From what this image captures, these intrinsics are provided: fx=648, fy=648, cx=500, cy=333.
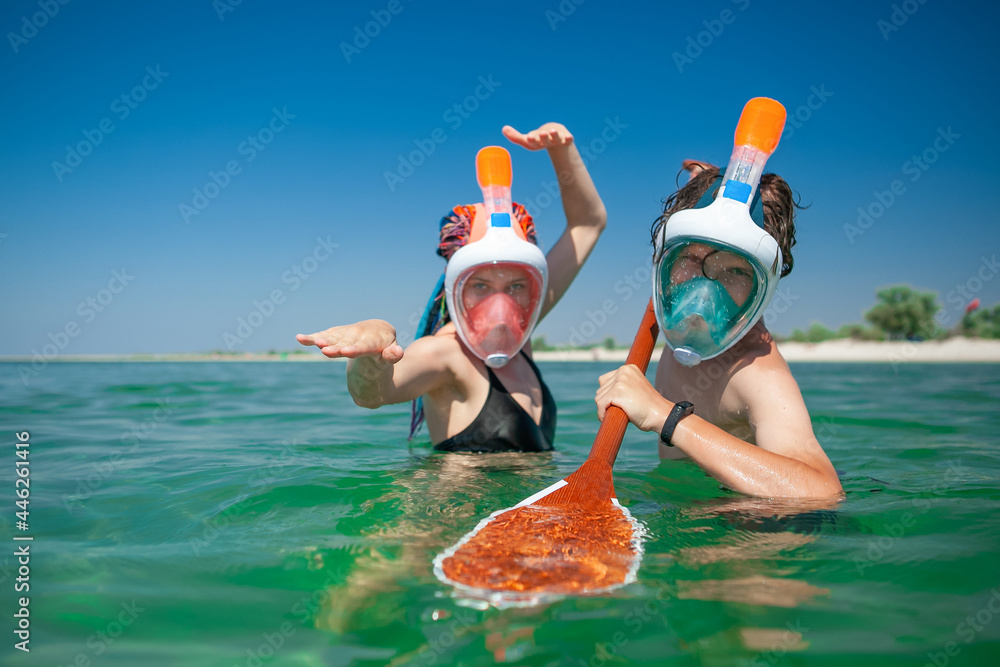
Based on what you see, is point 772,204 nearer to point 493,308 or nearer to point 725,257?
point 725,257

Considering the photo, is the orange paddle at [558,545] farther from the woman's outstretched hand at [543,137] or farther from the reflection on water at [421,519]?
the woman's outstretched hand at [543,137]

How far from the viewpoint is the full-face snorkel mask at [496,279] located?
287 centimetres

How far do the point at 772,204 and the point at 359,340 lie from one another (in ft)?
5.40

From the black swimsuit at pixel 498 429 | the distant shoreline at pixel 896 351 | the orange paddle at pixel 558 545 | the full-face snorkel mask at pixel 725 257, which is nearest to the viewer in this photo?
the orange paddle at pixel 558 545

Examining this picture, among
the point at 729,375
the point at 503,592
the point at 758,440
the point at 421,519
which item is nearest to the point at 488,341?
the point at 421,519

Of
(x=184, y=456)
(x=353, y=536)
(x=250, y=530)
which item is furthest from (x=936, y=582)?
(x=184, y=456)

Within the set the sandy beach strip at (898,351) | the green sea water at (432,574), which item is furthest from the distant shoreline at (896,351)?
the green sea water at (432,574)

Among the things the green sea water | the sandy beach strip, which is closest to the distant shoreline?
the sandy beach strip

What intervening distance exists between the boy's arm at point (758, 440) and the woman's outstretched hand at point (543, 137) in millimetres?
1405

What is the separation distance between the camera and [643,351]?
2.68 meters

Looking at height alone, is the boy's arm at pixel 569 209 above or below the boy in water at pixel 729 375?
above

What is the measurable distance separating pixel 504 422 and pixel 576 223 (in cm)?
126

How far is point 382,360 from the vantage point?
242cm

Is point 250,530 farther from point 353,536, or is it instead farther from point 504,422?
point 504,422
